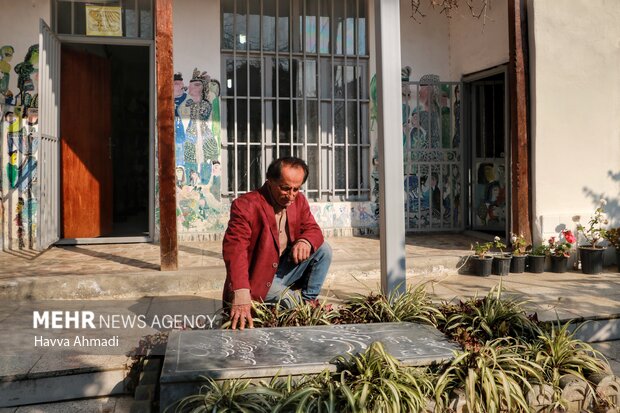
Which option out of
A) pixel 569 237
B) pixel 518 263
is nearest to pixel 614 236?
pixel 569 237

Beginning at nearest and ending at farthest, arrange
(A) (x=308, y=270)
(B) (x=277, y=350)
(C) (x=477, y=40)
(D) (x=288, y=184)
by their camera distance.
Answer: (B) (x=277, y=350) → (D) (x=288, y=184) → (A) (x=308, y=270) → (C) (x=477, y=40)

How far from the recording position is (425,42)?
894 cm

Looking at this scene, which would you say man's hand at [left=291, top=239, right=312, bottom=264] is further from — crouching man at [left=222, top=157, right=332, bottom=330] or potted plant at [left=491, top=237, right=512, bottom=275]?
potted plant at [left=491, top=237, right=512, bottom=275]

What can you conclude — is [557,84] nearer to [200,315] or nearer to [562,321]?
[562,321]

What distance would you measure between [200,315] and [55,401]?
1.61m

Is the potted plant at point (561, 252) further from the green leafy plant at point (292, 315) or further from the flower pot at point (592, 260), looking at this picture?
the green leafy plant at point (292, 315)

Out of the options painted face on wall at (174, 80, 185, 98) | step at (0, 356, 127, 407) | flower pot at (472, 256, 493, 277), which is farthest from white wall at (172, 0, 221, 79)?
step at (0, 356, 127, 407)

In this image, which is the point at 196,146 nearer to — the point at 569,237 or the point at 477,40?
the point at 477,40

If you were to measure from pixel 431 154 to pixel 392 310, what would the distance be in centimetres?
543

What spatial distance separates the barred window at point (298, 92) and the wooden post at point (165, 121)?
2.37m

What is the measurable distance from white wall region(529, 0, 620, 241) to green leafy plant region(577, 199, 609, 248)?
0.36 ft

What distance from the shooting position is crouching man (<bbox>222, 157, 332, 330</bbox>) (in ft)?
12.1

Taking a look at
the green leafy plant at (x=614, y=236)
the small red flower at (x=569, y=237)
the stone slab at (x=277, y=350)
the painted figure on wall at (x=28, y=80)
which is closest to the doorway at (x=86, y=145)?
the painted figure on wall at (x=28, y=80)

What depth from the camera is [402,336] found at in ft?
11.4
